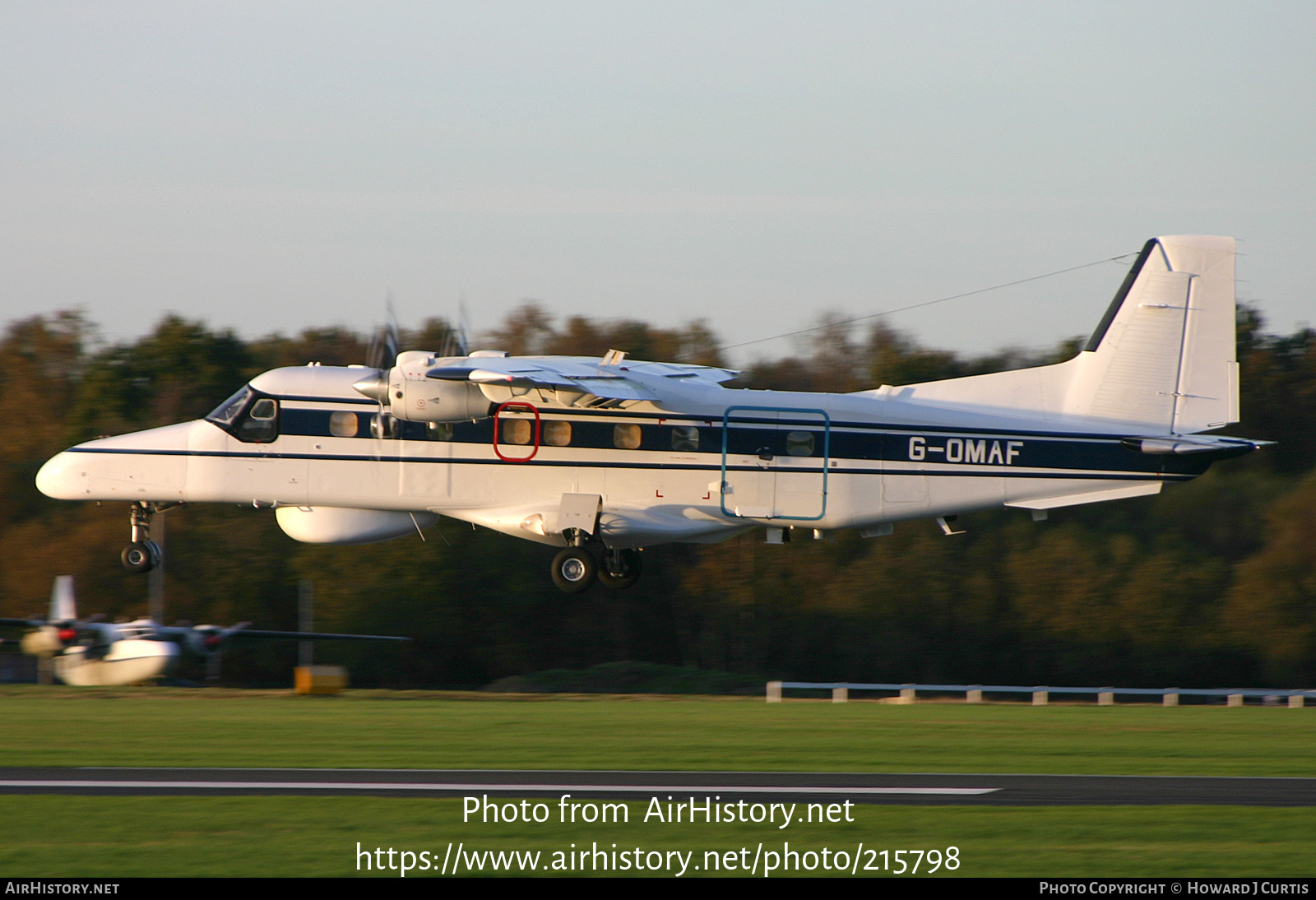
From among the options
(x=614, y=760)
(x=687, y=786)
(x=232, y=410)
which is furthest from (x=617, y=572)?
(x=687, y=786)

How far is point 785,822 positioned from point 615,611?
27.8 metres

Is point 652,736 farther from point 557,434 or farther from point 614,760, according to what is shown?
point 557,434

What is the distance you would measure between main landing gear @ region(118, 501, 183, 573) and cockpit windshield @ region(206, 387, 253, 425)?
4.83ft

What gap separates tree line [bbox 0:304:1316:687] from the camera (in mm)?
31172

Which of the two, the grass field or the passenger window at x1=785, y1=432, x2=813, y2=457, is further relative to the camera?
the passenger window at x1=785, y1=432, x2=813, y2=457

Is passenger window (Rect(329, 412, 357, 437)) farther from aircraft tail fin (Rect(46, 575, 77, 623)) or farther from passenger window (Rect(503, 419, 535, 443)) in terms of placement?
aircraft tail fin (Rect(46, 575, 77, 623))

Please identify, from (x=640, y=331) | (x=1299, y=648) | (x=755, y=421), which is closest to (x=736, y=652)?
(x=640, y=331)

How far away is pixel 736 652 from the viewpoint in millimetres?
36250

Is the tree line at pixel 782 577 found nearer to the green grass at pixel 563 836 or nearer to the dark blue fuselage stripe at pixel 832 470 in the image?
the dark blue fuselage stripe at pixel 832 470

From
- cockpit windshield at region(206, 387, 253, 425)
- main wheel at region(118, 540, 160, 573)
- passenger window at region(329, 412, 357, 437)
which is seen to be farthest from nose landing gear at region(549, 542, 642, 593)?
main wheel at region(118, 540, 160, 573)

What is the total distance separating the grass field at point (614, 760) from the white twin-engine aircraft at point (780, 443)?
2.90 m
